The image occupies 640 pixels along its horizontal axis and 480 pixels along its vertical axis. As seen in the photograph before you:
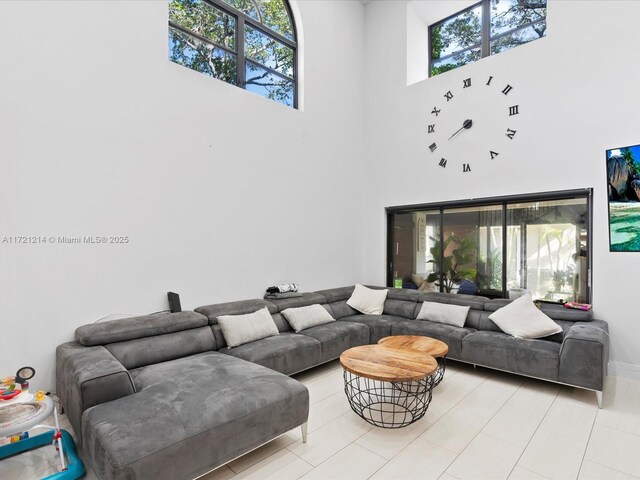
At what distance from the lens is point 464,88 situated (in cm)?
476

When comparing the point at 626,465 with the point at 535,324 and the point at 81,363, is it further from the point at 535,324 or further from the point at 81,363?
the point at 81,363

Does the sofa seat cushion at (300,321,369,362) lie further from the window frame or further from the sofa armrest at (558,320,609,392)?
the sofa armrest at (558,320,609,392)

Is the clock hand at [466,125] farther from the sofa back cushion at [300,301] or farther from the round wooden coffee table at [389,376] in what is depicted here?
the round wooden coffee table at [389,376]

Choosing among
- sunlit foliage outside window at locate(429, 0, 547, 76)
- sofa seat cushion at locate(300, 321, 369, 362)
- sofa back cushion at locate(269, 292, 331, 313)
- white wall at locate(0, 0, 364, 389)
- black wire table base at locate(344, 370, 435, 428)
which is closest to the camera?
black wire table base at locate(344, 370, 435, 428)

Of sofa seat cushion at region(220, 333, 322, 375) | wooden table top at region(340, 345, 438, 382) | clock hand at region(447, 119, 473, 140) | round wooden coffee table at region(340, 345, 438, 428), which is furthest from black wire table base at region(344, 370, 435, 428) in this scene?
clock hand at region(447, 119, 473, 140)

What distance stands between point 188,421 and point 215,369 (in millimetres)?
764

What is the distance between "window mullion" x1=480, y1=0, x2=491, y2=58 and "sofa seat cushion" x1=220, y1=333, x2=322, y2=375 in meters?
4.63

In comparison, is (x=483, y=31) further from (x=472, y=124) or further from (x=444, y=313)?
(x=444, y=313)

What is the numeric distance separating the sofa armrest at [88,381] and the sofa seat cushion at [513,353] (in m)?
3.21

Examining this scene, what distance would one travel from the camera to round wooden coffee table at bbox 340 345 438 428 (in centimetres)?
248

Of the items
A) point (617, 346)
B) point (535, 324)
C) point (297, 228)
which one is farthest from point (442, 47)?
point (617, 346)

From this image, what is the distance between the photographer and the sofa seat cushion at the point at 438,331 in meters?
3.78

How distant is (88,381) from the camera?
2068 mm

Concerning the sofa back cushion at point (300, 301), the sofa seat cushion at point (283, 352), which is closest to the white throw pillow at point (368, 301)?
the sofa back cushion at point (300, 301)
